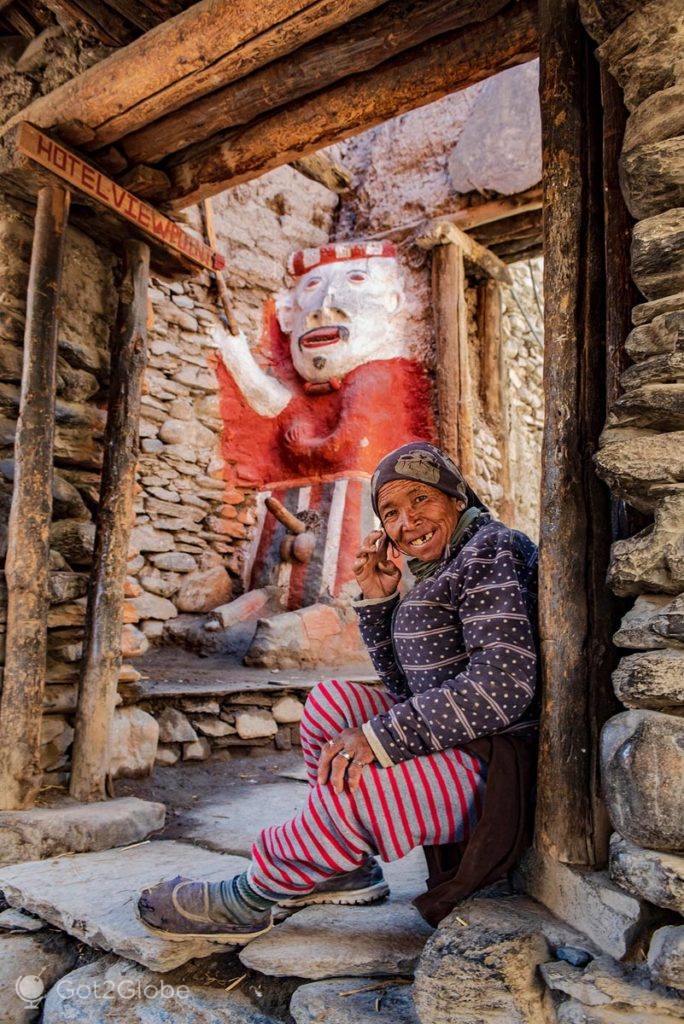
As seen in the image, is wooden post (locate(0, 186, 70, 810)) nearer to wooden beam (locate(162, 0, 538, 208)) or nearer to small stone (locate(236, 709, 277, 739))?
wooden beam (locate(162, 0, 538, 208))

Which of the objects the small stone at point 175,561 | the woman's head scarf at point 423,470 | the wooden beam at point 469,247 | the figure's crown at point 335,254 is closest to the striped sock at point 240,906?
the woman's head scarf at point 423,470

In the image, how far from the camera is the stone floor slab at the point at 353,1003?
1.62 meters

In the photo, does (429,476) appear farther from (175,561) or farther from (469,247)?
(469,247)

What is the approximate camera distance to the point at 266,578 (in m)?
6.56

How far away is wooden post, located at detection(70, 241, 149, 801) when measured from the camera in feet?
9.89

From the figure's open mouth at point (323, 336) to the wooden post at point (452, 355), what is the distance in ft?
2.94

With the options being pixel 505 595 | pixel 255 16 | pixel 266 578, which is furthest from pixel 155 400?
pixel 505 595

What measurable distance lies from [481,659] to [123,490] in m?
2.11

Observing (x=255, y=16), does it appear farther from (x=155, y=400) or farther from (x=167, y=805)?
(x=155, y=400)

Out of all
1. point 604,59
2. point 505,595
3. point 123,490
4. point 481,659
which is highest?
point 604,59

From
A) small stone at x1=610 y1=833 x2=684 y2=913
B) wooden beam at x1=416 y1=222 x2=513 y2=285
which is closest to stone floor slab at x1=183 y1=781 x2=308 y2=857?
small stone at x1=610 y1=833 x2=684 y2=913

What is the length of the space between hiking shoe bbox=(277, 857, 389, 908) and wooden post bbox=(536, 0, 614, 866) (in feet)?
1.91

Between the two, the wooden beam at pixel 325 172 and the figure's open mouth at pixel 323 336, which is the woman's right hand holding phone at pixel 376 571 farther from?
the wooden beam at pixel 325 172

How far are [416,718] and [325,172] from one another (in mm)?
7307
